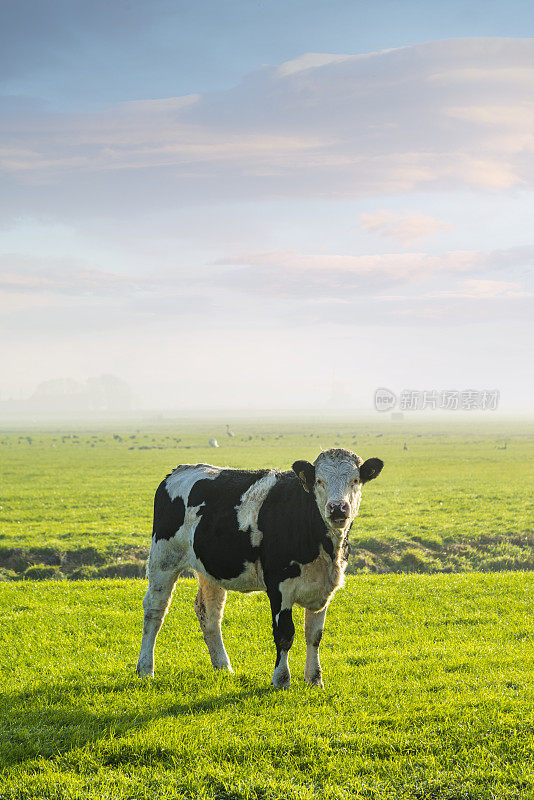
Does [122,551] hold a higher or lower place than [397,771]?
lower

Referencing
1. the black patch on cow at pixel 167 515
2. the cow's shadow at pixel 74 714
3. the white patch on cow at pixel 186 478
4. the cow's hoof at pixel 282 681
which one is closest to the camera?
the cow's shadow at pixel 74 714

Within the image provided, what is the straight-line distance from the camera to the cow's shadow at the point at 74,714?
7.62 meters

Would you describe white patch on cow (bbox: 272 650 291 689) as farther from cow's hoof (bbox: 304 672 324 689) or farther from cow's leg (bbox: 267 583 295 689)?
cow's hoof (bbox: 304 672 324 689)

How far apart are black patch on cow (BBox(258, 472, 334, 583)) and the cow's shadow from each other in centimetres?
192

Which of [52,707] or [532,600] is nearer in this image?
[52,707]

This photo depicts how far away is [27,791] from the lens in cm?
657

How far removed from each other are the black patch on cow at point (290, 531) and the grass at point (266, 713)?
6.27ft

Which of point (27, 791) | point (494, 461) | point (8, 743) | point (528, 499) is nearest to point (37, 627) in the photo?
point (8, 743)

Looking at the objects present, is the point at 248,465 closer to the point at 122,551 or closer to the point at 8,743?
Answer: the point at 122,551

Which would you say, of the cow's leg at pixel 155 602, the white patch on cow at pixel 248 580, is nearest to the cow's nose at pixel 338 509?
the white patch on cow at pixel 248 580

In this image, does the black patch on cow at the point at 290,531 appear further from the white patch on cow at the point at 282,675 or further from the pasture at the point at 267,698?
the pasture at the point at 267,698

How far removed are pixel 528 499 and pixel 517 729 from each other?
108ft

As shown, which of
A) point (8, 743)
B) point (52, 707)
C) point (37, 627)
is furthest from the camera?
point (37, 627)

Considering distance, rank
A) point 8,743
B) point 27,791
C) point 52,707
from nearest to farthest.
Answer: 1. point 27,791
2. point 8,743
3. point 52,707
